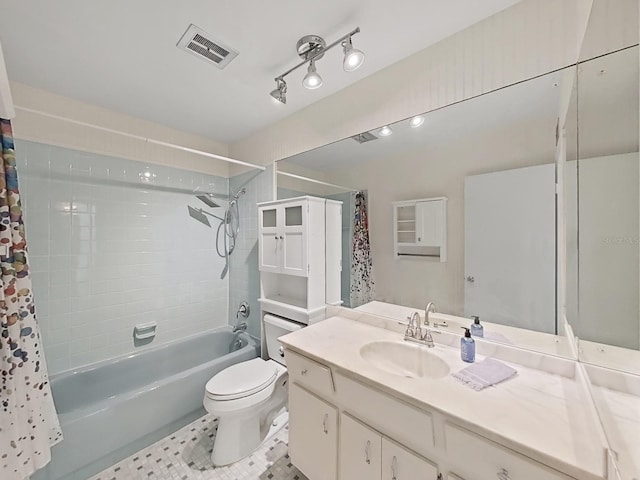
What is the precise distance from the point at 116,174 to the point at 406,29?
7.91 feet

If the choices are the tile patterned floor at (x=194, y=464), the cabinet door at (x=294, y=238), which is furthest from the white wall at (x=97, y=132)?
the tile patterned floor at (x=194, y=464)

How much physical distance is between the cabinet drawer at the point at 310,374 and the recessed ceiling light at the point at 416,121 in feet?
4.67

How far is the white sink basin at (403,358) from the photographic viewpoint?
1.26m

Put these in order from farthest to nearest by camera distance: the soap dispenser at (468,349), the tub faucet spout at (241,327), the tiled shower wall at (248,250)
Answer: the tub faucet spout at (241,327) < the tiled shower wall at (248,250) < the soap dispenser at (468,349)

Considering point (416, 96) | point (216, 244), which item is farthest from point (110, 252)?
point (416, 96)

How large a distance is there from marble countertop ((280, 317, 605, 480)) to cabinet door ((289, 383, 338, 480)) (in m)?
0.26

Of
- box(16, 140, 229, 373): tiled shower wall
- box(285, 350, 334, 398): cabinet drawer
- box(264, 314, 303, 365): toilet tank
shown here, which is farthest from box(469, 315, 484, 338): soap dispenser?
box(16, 140, 229, 373): tiled shower wall

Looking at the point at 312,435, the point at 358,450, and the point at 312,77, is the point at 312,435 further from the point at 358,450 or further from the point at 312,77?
the point at 312,77

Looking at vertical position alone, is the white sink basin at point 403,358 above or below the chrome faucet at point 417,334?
below

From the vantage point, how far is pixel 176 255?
2531mm

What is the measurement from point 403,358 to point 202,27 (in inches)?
79.3

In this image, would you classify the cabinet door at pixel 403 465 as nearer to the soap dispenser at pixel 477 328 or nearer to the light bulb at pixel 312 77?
the soap dispenser at pixel 477 328

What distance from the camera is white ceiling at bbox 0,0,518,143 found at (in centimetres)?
120

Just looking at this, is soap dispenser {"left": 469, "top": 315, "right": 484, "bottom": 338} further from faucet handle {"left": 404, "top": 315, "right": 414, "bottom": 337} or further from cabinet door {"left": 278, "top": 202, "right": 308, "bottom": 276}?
cabinet door {"left": 278, "top": 202, "right": 308, "bottom": 276}
